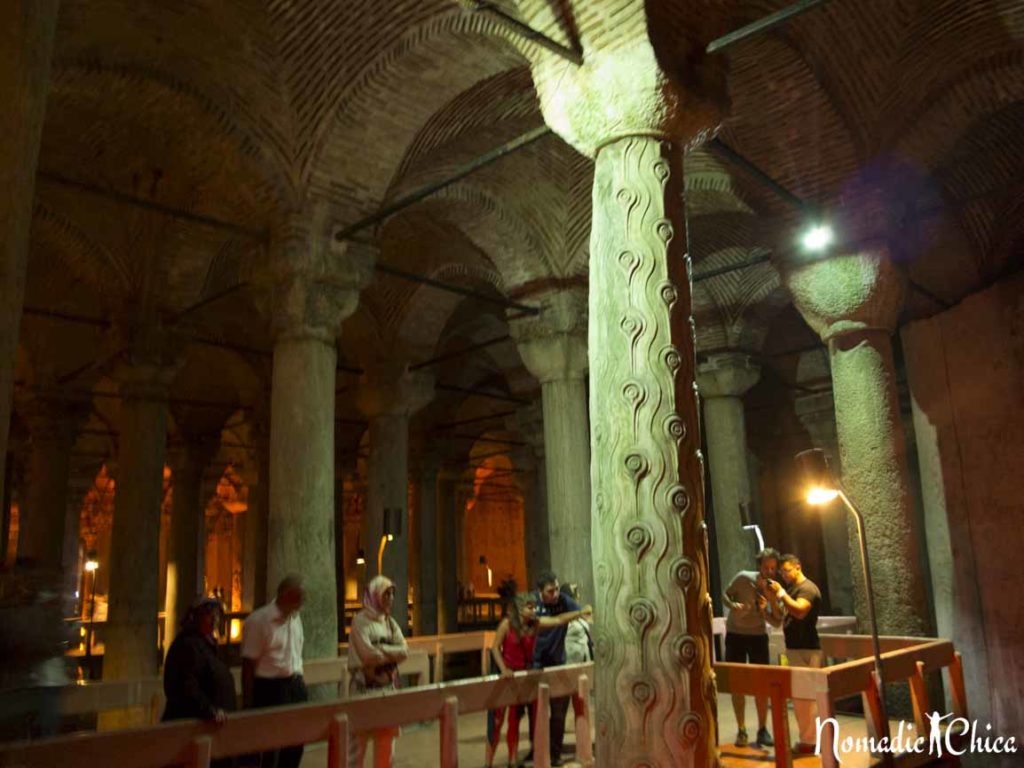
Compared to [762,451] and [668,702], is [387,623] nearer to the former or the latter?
[668,702]

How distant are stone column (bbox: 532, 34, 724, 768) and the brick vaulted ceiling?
0.33 metres

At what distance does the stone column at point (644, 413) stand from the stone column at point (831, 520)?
10945 millimetres

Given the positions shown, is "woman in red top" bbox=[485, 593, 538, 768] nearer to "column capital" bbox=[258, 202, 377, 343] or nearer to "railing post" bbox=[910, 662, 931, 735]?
"railing post" bbox=[910, 662, 931, 735]

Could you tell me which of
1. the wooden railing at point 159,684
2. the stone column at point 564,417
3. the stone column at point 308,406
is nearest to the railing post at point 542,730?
the wooden railing at point 159,684

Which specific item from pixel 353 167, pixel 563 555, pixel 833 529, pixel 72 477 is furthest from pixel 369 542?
pixel 72 477

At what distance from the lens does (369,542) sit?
11.0m

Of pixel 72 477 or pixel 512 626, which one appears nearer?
pixel 512 626

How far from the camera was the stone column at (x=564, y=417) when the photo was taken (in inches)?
343

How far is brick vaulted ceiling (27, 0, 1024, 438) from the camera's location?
6285mm

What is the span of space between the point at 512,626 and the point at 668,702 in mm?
1759

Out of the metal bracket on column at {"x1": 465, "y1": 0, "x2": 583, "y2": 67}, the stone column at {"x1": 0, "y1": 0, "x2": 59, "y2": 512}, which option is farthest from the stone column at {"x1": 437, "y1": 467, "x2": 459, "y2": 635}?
the stone column at {"x1": 0, "y1": 0, "x2": 59, "y2": 512}

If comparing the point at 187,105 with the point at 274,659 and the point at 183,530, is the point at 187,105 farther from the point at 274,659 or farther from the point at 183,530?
the point at 183,530

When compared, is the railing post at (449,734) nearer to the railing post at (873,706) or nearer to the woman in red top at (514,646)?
the woman in red top at (514,646)

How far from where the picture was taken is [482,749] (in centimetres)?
600
